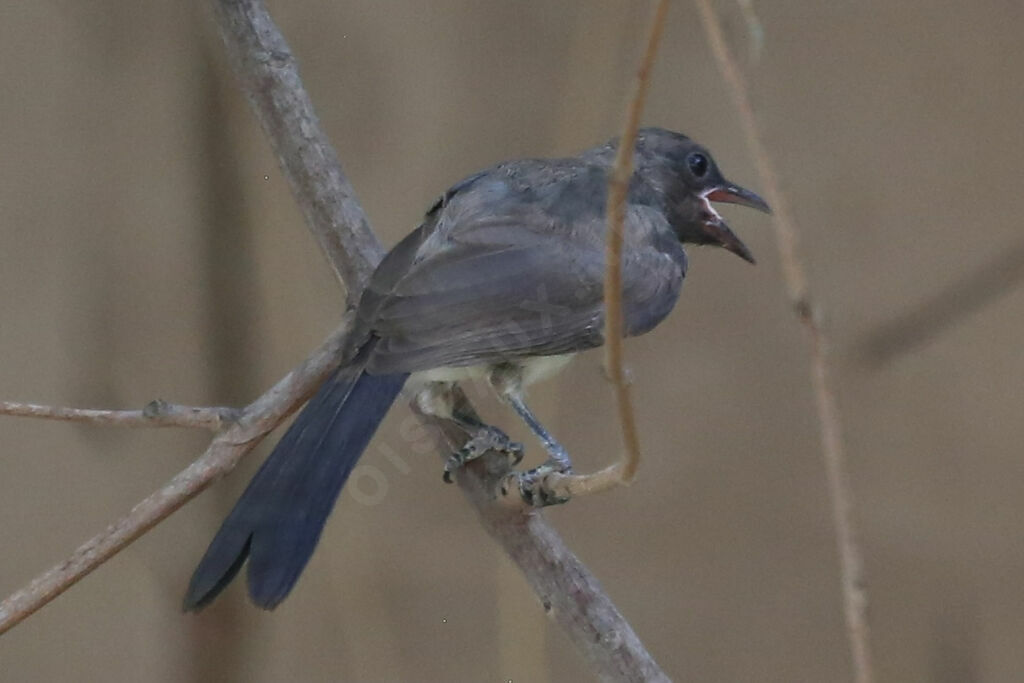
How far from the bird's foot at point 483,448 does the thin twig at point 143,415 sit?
0.88ft

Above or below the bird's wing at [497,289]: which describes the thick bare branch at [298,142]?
above

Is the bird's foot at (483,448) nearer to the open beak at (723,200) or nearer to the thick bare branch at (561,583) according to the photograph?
the thick bare branch at (561,583)

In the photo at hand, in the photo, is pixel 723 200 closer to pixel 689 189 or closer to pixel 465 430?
pixel 689 189

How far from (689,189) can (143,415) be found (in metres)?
0.90

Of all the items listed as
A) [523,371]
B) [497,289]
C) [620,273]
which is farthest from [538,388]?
[620,273]

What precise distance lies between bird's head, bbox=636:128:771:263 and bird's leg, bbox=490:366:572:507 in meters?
0.44

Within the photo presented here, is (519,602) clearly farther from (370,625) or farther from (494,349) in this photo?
(494,349)

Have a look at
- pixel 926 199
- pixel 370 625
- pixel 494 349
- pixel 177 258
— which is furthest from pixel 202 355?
pixel 926 199

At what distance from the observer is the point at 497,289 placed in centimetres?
150

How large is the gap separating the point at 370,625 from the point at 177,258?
2.73 ft

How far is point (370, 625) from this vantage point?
8.28 ft

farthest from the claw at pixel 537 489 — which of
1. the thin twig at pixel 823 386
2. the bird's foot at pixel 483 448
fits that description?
the thin twig at pixel 823 386

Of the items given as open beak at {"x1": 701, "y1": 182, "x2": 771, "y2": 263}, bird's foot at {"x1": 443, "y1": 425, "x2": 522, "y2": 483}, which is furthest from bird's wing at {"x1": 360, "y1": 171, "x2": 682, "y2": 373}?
open beak at {"x1": 701, "y1": 182, "x2": 771, "y2": 263}

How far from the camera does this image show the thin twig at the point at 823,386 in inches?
22.9
